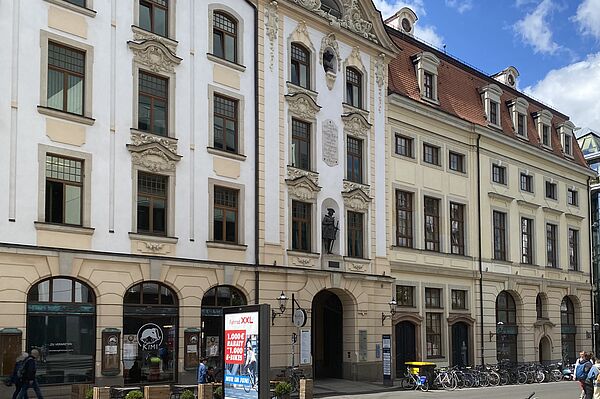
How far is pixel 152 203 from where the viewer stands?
27.6 m

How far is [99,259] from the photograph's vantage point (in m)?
25.7

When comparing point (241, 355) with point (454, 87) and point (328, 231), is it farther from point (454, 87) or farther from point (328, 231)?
point (454, 87)

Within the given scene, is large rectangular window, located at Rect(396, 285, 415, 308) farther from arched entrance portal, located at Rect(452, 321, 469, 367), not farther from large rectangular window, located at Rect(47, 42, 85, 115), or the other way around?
large rectangular window, located at Rect(47, 42, 85, 115)

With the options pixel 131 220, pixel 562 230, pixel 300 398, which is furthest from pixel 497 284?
pixel 131 220

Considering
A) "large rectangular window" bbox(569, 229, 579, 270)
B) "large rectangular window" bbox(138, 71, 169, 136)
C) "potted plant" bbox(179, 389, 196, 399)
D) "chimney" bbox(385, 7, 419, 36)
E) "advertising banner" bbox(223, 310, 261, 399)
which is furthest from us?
"large rectangular window" bbox(569, 229, 579, 270)

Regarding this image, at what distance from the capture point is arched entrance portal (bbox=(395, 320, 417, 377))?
37.5 metres

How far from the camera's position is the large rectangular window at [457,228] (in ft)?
136

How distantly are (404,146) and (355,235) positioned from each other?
600 cm

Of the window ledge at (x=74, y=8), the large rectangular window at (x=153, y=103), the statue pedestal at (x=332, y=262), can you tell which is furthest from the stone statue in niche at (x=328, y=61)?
the window ledge at (x=74, y=8)

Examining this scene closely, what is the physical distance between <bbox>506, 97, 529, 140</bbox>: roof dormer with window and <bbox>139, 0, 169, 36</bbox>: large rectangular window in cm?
2520

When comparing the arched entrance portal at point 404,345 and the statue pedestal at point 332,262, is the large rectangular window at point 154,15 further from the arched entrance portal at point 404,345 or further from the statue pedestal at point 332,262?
the arched entrance portal at point 404,345

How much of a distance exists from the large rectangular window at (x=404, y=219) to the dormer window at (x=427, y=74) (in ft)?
17.2

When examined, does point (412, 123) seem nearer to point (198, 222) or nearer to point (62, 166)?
point (198, 222)

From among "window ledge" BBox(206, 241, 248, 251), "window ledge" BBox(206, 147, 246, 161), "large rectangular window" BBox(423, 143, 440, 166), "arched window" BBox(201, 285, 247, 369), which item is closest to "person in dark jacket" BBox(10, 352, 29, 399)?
"arched window" BBox(201, 285, 247, 369)
